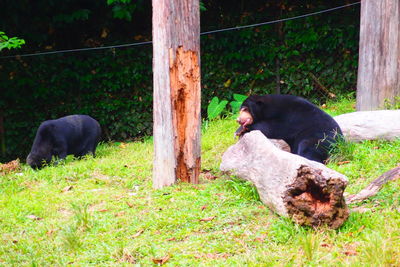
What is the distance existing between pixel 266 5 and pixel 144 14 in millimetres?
2879

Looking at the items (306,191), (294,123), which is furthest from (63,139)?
(306,191)

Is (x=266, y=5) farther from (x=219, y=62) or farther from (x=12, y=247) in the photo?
(x=12, y=247)

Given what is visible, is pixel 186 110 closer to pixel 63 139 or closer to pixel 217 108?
pixel 63 139

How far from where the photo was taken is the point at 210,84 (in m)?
10.6

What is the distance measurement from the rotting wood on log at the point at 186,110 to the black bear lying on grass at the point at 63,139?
132 inches

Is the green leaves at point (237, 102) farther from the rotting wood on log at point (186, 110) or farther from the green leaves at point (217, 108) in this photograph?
the rotting wood on log at point (186, 110)

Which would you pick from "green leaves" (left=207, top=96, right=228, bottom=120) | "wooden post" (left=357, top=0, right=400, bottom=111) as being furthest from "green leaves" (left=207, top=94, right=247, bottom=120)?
"wooden post" (left=357, top=0, right=400, bottom=111)

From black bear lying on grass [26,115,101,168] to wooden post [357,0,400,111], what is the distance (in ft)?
16.2

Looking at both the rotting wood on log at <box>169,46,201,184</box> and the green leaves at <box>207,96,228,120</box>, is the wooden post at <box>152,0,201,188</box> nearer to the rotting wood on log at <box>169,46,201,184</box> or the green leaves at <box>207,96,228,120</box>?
the rotting wood on log at <box>169,46,201,184</box>

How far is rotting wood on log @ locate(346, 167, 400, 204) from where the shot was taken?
13.0 feet

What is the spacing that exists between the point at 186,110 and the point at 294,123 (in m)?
1.44

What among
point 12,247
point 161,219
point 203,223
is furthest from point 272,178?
point 12,247

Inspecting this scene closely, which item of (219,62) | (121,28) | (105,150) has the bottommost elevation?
(105,150)

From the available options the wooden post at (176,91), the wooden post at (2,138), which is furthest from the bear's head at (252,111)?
the wooden post at (2,138)
